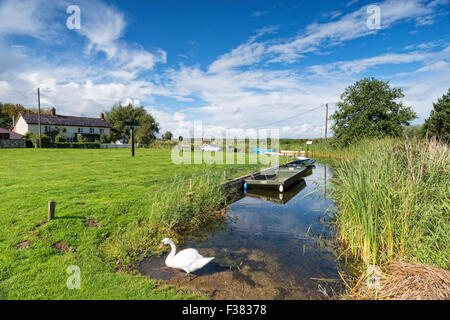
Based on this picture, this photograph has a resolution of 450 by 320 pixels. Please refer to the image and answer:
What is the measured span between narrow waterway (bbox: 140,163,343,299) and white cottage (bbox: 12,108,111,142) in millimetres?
52189

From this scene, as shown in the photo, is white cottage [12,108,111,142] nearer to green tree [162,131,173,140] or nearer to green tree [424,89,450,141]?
green tree [162,131,173,140]

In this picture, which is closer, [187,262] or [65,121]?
[187,262]

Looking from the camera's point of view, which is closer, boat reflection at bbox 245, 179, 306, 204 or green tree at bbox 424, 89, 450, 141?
boat reflection at bbox 245, 179, 306, 204

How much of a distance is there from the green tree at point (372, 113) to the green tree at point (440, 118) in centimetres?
846

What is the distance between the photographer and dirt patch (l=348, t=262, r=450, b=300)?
2.80 meters

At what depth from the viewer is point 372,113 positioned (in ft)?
85.5

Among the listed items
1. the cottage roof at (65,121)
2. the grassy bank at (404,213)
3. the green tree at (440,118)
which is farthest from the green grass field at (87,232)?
the cottage roof at (65,121)

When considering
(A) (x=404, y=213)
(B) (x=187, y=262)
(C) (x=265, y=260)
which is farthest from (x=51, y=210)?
(A) (x=404, y=213)

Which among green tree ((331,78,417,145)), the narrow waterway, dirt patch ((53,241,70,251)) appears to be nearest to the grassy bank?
the narrow waterway

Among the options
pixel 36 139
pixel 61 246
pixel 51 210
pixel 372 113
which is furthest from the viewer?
pixel 36 139

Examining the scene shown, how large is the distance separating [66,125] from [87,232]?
54.8m

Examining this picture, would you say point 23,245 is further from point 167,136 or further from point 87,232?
point 167,136

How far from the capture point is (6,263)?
12.7 feet
